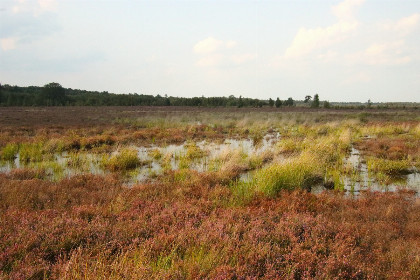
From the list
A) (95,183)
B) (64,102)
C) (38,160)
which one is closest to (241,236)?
(95,183)

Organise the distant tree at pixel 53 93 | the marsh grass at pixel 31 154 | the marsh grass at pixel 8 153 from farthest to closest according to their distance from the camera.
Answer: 1. the distant tree at pixel 53 93
2. the marsh grass at pixel 8 153
3. the marsh grass at pixel 31 154

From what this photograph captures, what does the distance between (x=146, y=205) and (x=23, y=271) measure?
3218 millimetres

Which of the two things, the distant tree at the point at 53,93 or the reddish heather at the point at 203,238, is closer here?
the reddish heather at the point at 203,238

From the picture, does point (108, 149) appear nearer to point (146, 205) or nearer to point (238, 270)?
point (146, 205)

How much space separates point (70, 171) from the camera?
36.2 ft

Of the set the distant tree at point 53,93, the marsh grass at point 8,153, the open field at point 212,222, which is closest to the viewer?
the open field at point 212,222

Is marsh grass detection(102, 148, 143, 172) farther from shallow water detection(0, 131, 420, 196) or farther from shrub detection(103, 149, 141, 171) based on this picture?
shallow water detection(0, 131, 420, 196)

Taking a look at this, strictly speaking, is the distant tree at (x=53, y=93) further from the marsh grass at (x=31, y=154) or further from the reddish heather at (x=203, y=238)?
the reddish heather at (x=203, y=238)

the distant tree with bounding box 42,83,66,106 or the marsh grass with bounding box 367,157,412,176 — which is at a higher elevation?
the distant tree with bounding box 42,83,66,106

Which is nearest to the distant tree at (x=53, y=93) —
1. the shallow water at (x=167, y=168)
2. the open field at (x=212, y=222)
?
the shallow water at (x=167, y=168)

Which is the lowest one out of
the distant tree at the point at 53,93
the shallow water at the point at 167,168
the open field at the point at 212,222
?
the shallow water at the point at 167,168

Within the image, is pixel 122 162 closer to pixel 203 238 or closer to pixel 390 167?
pixel 203 238

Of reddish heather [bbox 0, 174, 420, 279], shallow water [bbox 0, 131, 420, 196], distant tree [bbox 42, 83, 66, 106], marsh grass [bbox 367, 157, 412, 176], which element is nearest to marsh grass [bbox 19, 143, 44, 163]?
shallow water [bbox 0, 131, 420, 196]

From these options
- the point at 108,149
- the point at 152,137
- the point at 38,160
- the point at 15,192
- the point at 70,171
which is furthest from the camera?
the point at 152,137
